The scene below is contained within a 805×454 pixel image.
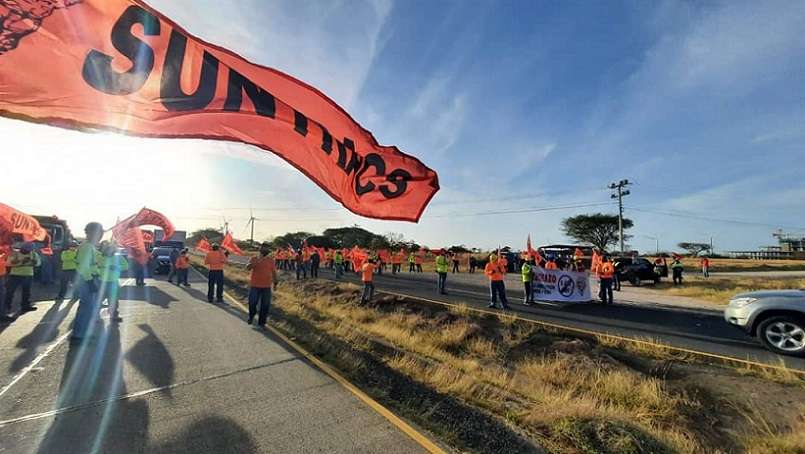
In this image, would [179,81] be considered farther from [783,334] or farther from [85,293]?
[783,334]

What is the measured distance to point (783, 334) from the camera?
7680mm

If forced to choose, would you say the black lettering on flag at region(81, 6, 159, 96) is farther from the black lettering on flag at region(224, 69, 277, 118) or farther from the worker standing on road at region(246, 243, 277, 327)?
the worker standing on road at region(246, 243, 277, 327)

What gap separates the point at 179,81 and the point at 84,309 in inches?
201

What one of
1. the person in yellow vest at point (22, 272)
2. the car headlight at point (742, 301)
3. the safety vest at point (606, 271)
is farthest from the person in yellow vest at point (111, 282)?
the safety vest at point (606, 271)

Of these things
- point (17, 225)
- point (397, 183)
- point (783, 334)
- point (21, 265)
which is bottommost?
point (783, 334)

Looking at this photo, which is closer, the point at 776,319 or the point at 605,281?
the point at 776,319

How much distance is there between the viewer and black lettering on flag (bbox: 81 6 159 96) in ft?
12.3

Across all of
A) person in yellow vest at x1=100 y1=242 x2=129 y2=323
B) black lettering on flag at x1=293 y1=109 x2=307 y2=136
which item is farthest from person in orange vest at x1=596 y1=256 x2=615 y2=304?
person in yellow vest at x1=100 y1=242 x2=129 y2=323

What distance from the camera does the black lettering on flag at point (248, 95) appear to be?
180 inches

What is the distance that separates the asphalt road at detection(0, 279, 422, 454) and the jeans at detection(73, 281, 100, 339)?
37cm

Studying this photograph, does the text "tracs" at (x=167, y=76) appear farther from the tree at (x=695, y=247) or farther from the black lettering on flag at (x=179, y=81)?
Result: the tree at (x=695, y=247)

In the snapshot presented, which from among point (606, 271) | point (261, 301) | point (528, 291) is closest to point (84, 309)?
point (261, 301)

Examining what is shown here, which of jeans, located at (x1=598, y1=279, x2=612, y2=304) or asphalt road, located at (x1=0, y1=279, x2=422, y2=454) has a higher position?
jeans, located at (x1=598, y1=279, x2=612, y2=304)

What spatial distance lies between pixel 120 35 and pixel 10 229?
1135 cm
